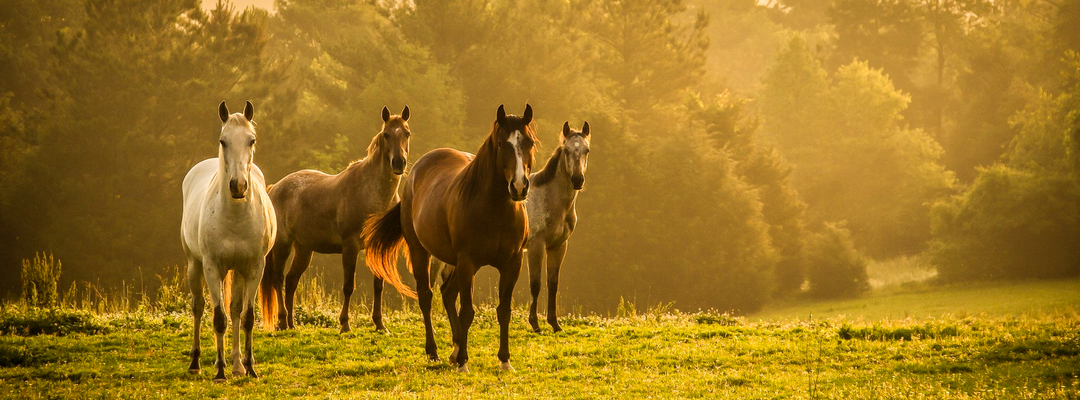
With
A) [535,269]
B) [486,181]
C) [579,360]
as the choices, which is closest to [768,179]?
[535,269]

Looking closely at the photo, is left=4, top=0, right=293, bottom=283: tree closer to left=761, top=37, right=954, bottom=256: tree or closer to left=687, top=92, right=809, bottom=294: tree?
left=687, top=92, right=809, bottom=294: tree

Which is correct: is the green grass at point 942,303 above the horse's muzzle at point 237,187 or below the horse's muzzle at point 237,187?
below

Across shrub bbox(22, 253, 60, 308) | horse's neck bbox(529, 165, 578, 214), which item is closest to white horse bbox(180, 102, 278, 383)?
horse's neck bbox(529, 165, 578, 214)

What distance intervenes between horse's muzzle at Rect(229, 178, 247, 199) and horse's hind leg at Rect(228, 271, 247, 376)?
1.21m

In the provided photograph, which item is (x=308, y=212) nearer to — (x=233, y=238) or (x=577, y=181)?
(x=577, y=181)

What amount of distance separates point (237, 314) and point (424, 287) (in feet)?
6.11

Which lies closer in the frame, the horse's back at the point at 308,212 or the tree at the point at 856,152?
the horse's back at the point at 308,212

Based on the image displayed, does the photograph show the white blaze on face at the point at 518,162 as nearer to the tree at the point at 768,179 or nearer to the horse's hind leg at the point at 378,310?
the horse's hind leg at the point at 378,310

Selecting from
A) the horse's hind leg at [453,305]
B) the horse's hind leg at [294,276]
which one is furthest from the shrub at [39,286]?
the horse's hind leg at [453,305]

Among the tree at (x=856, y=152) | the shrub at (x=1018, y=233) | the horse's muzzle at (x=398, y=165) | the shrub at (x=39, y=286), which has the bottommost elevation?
the shrub at (x=39, y=286)

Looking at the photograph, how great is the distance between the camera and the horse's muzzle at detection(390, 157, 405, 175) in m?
11.3

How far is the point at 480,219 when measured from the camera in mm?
8422

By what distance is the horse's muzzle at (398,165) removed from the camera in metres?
11.3

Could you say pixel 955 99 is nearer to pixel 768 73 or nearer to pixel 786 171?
pixel 768 73
